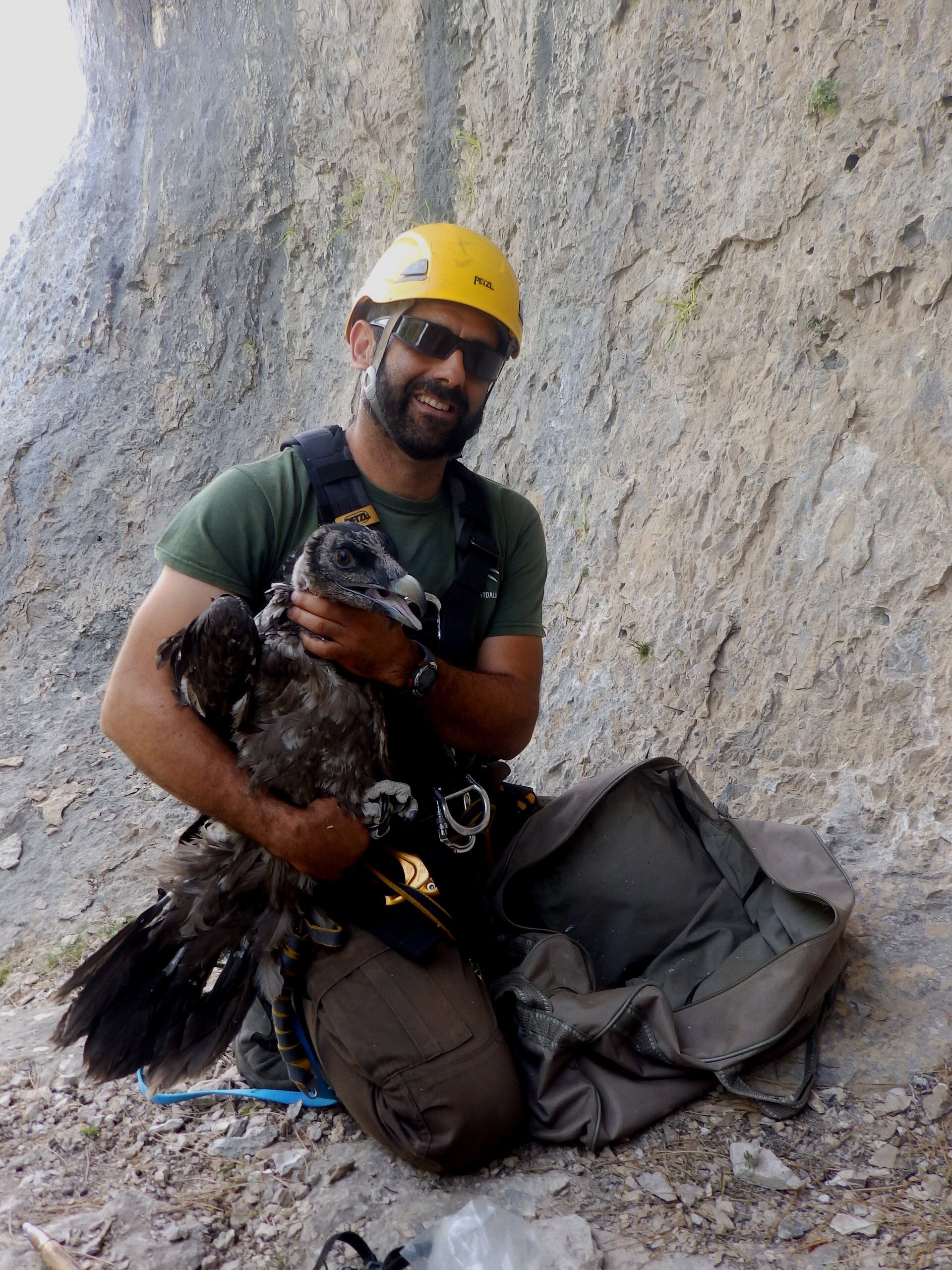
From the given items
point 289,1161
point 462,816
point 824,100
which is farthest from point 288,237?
point 289,1161

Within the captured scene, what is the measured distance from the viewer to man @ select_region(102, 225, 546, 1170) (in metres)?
2.78

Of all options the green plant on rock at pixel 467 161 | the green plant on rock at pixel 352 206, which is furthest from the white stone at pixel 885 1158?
the green plant on rock at pixel 352 206

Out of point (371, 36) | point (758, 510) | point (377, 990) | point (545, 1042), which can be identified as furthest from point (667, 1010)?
point (371, 36)

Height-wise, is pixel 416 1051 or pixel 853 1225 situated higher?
pixel 853 1225

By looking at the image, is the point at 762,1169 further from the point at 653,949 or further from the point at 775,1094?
the point at 653,949

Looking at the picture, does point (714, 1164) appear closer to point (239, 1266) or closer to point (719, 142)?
point (239, 1266)

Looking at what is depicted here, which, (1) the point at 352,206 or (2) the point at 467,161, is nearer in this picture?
(2) the point at 467,161

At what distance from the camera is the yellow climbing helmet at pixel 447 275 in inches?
131

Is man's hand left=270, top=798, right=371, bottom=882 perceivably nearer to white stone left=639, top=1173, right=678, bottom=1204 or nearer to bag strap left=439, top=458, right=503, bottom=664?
bag strap left=439, top=458, right=503, bottom=664

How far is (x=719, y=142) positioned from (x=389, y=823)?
13.3 ft

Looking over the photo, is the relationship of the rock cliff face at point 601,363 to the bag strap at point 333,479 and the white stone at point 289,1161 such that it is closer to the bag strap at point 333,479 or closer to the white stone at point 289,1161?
the white stone at point 289,1161

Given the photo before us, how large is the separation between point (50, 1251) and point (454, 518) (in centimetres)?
253

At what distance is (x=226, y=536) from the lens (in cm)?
304

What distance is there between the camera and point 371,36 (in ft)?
23.9
